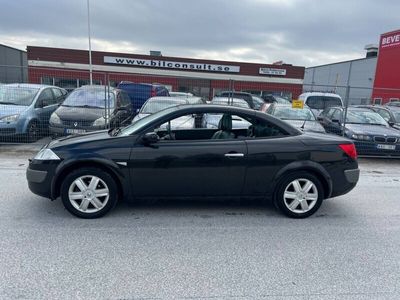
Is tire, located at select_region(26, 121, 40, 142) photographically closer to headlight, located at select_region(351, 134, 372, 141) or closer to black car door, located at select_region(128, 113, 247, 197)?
black car door, located at select_region(128, 113, 247, 197)

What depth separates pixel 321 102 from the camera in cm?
1338

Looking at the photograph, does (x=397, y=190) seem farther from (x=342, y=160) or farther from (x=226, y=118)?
(x=226, y=118)

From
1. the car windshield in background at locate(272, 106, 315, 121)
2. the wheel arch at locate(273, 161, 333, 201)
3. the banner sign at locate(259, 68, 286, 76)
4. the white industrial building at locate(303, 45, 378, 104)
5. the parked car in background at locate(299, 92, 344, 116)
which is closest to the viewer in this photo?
the wheel arch at locate(273, 161, 333, 201)

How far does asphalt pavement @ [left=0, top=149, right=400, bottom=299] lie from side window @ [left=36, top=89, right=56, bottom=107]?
531 cm

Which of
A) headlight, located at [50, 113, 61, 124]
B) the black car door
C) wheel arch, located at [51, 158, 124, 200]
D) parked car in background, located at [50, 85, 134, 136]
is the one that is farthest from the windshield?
wheel arch, located at [51, 158, 124, 200]

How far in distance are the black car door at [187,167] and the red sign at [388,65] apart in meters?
29.9

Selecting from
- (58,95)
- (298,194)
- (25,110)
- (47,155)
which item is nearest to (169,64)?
(58,95)

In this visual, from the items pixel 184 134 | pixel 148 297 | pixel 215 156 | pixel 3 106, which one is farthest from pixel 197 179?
pixel 3 106

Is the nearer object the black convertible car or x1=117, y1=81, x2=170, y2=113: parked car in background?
the black convertible car

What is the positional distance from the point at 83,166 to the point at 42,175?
0.51m

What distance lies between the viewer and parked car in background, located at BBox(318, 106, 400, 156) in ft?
26.9

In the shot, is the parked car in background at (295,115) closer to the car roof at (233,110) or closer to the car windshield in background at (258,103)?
the car roof at (233,110)

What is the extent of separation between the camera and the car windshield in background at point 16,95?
9.07 m

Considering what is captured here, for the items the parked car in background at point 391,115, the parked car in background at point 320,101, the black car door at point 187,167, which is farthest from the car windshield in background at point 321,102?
the black car door at point 187,167
